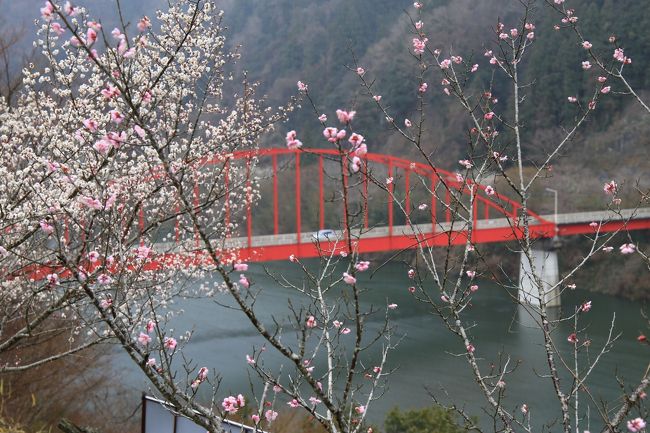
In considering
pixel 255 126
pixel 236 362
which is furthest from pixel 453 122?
pixel 255 126

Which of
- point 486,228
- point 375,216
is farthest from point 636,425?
point 375,216

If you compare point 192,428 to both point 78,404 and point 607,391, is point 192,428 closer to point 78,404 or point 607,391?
point 78,404

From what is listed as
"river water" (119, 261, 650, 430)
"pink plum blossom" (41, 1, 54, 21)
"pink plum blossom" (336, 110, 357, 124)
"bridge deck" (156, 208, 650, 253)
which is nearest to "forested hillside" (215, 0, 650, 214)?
"bridge deck" (156, 208, 650, 253)

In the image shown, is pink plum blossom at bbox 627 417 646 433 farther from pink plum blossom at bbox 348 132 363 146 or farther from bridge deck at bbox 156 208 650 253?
bridge deck at bbox 156 208 650 253

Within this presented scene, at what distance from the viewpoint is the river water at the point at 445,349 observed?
10.4 meters

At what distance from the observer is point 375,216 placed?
22.8 meters

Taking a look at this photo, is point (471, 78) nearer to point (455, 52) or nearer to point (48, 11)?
point (455, 52)

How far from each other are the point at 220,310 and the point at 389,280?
6.09m

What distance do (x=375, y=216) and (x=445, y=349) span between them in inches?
382

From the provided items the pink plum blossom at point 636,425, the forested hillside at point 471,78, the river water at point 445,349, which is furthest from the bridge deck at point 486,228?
the pink plum blossom at point 636,425

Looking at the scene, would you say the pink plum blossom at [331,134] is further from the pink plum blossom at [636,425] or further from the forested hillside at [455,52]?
the forested hillside at [455,52]

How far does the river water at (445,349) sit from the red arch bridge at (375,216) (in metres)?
1.47

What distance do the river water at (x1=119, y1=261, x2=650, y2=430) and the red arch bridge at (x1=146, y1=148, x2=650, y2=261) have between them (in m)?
1.47

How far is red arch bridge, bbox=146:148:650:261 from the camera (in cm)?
489
